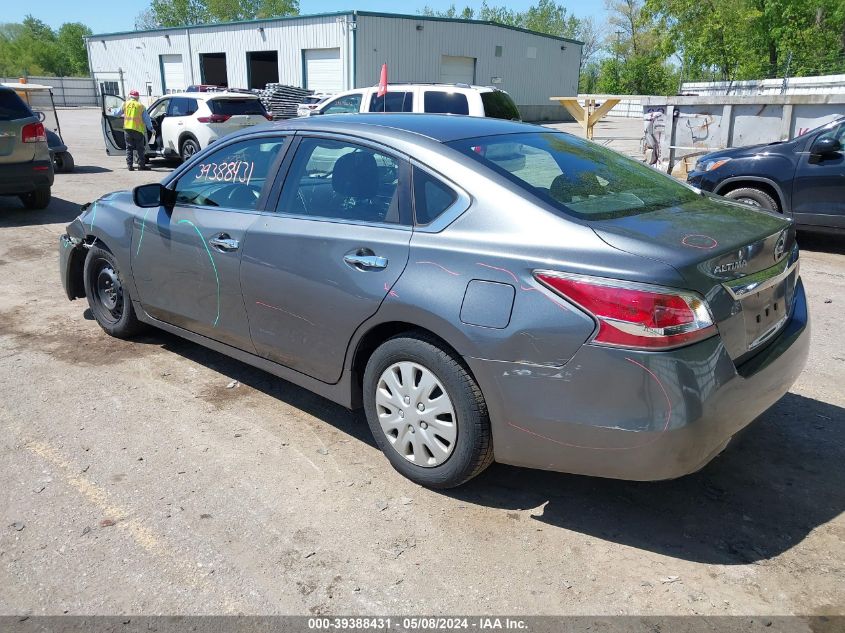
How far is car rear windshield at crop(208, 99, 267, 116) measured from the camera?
52.5 feet

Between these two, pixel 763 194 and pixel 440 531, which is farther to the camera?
pixel 763 194

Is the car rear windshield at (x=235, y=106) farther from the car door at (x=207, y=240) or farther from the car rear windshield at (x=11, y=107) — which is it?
the car door at (x=207, y=240)

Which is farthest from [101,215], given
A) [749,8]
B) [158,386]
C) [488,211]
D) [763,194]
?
[749,8]

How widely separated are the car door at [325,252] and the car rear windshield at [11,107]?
25.8 ft

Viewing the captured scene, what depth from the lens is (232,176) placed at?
4.27 metres

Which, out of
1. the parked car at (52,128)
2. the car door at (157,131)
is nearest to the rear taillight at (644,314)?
the parked car at (52,128)

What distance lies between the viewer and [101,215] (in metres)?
5.02

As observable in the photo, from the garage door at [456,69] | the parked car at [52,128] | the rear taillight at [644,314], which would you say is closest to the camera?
the rear taillight at [644,314]

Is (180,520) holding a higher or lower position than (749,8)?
lower

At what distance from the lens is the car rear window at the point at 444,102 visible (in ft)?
39.1

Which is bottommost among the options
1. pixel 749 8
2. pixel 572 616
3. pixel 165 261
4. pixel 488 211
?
pixel 572 616

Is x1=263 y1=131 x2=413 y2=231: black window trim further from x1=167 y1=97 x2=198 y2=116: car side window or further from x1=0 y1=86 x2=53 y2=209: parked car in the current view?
x1=167 y1=97 x2=198 y2=116: car side window

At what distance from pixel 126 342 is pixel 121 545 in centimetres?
269

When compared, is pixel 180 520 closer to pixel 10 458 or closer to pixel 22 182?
pixel 10 458
